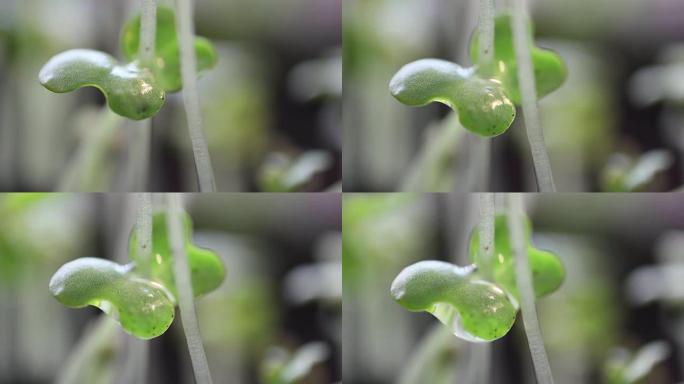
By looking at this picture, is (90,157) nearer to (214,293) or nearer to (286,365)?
(214,293)

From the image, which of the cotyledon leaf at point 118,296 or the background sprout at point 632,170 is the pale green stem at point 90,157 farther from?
the background sprout at point 632,170

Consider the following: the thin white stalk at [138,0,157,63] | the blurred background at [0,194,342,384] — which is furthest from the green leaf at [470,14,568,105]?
the thin white stalk at [138,0,157,63]

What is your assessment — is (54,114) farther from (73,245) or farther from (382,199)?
(382,199)

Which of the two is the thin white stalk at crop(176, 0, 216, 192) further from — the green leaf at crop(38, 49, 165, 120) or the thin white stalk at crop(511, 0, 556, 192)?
the thin white stalk at crop(511, 0, 556, 192)

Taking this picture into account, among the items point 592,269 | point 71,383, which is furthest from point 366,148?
point 71,383

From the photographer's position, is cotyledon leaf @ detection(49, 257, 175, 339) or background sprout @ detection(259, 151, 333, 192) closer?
cotyledon leaf @ detection(49, 257, 175, 339)

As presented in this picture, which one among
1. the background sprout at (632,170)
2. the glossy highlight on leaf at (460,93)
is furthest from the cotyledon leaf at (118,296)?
the background sprout at (632,170)
